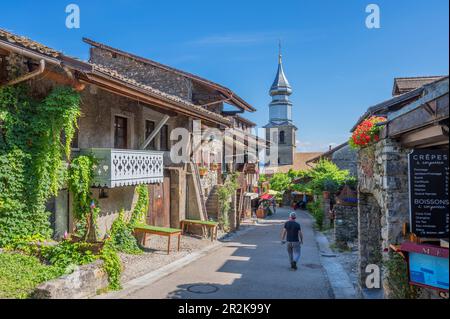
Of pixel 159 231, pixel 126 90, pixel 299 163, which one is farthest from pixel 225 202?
pixel 299 163

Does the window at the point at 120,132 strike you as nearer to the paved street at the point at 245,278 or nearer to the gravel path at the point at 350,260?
the paved street at the point at 245,278

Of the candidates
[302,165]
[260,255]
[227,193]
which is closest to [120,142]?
[260,255]

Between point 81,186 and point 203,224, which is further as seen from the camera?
point 203,224

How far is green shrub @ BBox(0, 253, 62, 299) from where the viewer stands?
6719 mm

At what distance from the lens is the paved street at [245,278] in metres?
8.39

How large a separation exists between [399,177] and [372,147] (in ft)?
4.23

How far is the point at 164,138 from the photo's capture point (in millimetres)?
15898

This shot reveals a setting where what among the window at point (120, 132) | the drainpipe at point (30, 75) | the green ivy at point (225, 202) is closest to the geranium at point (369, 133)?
the drainpipe at point (30, 75)

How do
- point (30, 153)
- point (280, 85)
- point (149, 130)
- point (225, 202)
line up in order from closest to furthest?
point (30, 153), point (149, 130), point (225, 202), point (280, 85)

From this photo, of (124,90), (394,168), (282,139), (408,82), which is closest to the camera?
(394,168)

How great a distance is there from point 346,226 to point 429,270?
34.5ft

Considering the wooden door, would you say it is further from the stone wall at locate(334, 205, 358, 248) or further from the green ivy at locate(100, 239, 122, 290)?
the stone wall at locate(334, 205, 358, 248)

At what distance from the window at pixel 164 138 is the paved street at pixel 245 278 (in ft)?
16.8

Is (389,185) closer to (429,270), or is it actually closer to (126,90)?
(429,270)
